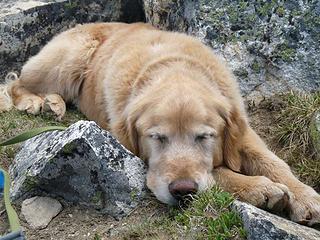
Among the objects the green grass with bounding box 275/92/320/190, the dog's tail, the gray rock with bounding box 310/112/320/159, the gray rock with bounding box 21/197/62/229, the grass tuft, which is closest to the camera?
the gray rock with bounding box 21/197/62/229

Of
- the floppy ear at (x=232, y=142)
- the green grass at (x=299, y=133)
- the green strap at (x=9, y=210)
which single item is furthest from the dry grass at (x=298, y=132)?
the green strap at (x=9, y=210)

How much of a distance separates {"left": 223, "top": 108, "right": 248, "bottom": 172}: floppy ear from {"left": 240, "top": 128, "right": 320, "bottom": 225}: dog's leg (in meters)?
0.12

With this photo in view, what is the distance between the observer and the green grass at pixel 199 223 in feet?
14.6

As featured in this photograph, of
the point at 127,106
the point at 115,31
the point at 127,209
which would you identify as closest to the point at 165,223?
the point at 127,209

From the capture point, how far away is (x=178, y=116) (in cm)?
521

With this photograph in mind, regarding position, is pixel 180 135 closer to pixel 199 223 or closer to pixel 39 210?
pixel 199 223

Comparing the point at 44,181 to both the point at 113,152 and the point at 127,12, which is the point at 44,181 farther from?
the point at 127,12

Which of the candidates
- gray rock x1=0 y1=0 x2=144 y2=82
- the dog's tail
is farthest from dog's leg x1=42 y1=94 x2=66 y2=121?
gray rock x1=0 y1=0 x2=144 y2=82

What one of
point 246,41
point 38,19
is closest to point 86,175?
point 246,41

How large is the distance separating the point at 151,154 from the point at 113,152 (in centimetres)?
39

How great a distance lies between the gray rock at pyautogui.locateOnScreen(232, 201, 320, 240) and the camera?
4164 millimetres

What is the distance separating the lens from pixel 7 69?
27.2ft

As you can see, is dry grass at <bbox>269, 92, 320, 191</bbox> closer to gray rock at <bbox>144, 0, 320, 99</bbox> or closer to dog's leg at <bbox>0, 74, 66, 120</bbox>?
gray rock at <bbox>144, 0, 320, 99</bbox>

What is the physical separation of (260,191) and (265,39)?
2.85 m
